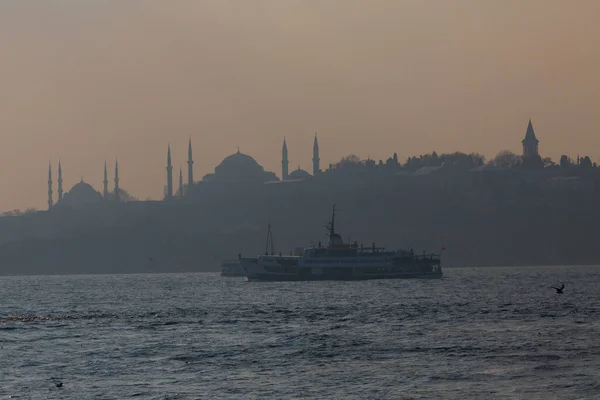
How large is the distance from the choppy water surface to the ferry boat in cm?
4775

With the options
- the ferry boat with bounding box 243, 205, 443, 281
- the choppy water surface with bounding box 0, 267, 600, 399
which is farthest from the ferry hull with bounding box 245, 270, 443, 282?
the choppy water surface with bounding box 0, 267, 600, 399

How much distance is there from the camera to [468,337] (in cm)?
6694

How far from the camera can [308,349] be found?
204 feet

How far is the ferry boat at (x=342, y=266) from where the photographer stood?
494ft

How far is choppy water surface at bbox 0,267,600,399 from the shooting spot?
163 ft

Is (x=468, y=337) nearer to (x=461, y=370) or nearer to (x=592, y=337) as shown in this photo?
(x=592, y=337)

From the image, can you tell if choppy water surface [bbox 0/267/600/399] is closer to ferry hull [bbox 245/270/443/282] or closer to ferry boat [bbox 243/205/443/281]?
ferry hull [bbox 245/270/443/282]

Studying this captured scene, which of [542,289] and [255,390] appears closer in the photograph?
[255,390]

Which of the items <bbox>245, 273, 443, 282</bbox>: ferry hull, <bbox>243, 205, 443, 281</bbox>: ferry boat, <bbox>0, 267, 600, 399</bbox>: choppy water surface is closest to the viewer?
<bbox>0, 267, 600, 399</bbox>: choppy water surface

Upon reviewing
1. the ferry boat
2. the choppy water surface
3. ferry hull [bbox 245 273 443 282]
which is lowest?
the choppy water surface

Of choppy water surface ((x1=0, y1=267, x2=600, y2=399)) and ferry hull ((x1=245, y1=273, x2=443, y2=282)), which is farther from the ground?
ferry hull ((x1=245, y1=273, x2=443, y2=282))

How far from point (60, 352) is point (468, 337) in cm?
1968

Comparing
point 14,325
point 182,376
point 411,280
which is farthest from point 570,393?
point 411,280

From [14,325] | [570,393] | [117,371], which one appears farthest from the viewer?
[14,325]
